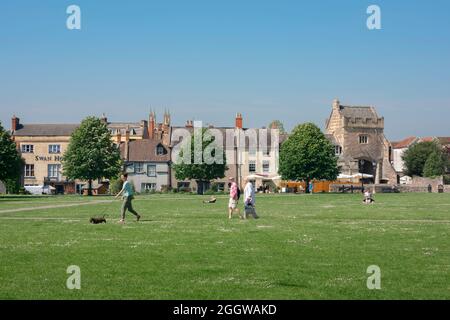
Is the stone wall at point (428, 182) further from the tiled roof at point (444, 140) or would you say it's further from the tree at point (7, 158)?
the tree at point (7, 158)

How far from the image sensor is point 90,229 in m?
27.0

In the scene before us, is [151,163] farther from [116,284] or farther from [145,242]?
[116,284]

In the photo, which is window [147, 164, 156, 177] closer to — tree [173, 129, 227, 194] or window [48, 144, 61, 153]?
tree [173, 129, 227, 194]

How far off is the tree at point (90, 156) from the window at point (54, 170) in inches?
959

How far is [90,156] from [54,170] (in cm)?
2872

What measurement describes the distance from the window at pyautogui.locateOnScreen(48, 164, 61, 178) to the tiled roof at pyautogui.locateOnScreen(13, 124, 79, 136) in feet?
18.5

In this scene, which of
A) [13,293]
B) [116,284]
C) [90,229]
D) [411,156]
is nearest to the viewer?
[13,293]

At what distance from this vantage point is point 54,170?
389 feet

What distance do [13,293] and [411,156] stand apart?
133 m

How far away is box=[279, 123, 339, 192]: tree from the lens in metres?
98.8

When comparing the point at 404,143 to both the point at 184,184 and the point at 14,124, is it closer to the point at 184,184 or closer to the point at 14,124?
the point at 184,184

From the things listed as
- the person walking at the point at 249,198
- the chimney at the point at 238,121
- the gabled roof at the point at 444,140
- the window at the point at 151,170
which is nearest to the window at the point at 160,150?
the window at the point at 151,170

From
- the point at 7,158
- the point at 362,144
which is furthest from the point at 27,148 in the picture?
the point at 362,144
